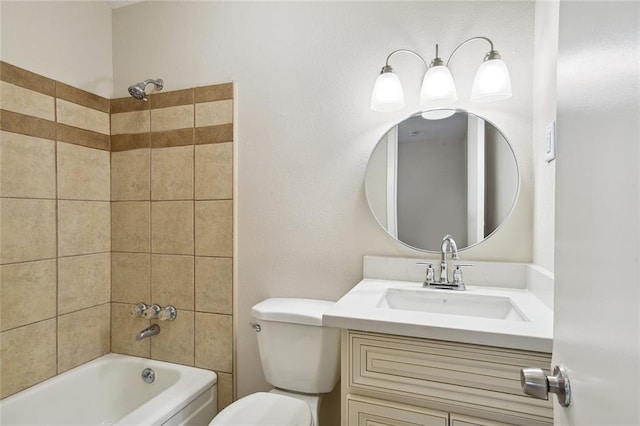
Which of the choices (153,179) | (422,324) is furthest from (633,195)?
(153,179)

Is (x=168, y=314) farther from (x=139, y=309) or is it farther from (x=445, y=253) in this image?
(x=445, y=253)

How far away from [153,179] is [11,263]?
708 mm

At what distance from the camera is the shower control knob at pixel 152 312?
1.82 meters

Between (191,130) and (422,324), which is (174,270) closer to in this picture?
(191,130)

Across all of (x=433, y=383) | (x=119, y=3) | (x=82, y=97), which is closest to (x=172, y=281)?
(x=82, y=97)

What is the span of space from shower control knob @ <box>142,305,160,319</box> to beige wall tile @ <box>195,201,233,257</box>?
39 centimetres

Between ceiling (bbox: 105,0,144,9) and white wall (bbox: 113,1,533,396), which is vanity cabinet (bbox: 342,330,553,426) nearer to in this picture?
white wall (bbox: 113,1,533,396)

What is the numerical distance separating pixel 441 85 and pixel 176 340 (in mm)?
1787

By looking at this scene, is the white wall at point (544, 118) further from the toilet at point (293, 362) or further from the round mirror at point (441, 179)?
the toilet at point (293, 362)

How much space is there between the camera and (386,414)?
1001 mm

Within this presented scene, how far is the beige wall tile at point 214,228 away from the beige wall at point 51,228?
0.63m

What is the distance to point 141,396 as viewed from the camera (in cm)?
179

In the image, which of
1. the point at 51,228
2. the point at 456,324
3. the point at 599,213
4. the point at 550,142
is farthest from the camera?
the point at 51,228

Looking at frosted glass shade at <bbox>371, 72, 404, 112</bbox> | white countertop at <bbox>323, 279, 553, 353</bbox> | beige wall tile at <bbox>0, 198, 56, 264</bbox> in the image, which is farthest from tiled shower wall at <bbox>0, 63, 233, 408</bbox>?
white countertop at <bbox>323, 279, 553, 353</bbox>
